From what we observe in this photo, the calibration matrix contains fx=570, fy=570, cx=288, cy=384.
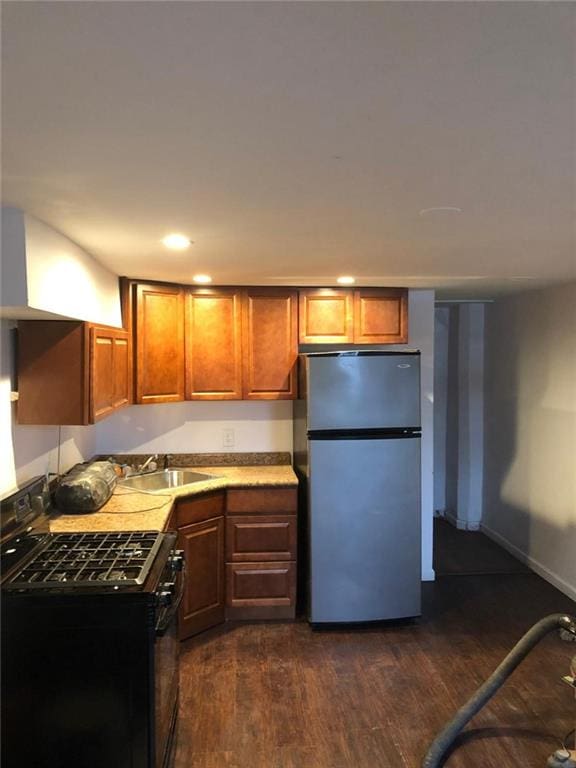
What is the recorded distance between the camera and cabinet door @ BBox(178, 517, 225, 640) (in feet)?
10.4

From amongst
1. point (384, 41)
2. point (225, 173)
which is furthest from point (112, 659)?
point (384, 41)

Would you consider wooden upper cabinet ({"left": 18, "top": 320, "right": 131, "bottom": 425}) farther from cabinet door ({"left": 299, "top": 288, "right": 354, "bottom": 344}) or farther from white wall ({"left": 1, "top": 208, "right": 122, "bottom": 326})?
cabinet door ({"left": 299, "top": 288, "right": 354, "bottom": 344})

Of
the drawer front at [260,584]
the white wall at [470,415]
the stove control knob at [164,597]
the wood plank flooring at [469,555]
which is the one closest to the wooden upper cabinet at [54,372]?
the stove control knob at [164,597]

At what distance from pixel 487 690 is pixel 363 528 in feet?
3.68

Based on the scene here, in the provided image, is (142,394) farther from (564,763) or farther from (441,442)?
(441,442)

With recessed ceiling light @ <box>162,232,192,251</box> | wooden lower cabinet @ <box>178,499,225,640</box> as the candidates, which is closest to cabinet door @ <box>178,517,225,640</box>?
wooden lower cabinet @ <box>178,499,225,640</box>

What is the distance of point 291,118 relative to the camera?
110 cm

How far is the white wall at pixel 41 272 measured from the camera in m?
1.78

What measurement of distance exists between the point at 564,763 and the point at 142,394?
2648mm

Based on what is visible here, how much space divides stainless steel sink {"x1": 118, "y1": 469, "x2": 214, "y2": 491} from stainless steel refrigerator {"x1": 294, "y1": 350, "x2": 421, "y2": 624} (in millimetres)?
802

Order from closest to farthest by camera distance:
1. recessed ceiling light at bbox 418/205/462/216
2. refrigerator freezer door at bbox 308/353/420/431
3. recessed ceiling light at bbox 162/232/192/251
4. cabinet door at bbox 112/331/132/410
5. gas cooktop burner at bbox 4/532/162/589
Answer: recessed ceiling light at bbox 418/205/462/216 < gas cooktop burner at bbox 4/532/162/589 < recessed ceiling light at bbox 162/232/192/251 < cabinet door at bbox 112/331/132/410 < refrigerator freezer door at bbox 308/353/420/431

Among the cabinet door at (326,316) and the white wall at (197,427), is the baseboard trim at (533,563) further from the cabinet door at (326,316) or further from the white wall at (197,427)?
the cabinet door at (326,316)

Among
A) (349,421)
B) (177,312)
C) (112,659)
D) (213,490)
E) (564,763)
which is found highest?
(177,312)

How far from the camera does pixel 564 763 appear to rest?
6.97 feet
